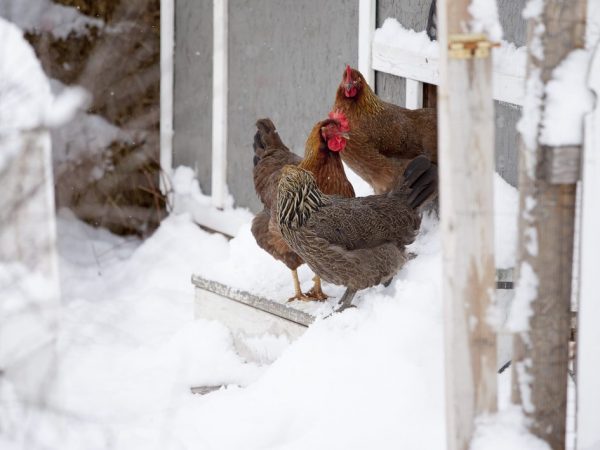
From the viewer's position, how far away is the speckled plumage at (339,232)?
3898mm

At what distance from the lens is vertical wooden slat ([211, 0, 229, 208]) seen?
6.30 m

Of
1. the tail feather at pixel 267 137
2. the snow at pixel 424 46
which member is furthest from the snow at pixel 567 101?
the tail feather at pixel 267 137

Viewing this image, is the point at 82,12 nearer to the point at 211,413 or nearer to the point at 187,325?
the point at 187,325

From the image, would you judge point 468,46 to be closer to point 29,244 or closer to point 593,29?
point 593,29

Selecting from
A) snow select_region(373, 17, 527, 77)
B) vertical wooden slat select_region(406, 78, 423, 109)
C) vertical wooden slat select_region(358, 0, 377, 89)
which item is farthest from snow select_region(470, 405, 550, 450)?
vertical wooden slat select_region(358, 0, 377, 89)

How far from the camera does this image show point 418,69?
4602 mm

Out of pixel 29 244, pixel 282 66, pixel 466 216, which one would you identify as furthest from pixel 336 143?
pixel 466 216

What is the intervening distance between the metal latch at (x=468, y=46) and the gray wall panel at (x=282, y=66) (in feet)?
9.58

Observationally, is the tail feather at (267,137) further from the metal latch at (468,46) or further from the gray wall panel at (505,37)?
the metal latch at (468,46)

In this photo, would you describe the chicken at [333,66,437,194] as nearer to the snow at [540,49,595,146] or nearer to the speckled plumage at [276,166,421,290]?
the speckled plumage at [276,166,421,290]

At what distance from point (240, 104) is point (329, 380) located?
3.09 meters

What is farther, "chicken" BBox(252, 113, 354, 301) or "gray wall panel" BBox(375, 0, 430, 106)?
"gray wall panel" BBox(375, 0, 430, 106)

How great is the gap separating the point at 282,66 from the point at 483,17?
3.63 meters

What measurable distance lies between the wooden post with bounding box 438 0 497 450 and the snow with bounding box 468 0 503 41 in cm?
2
